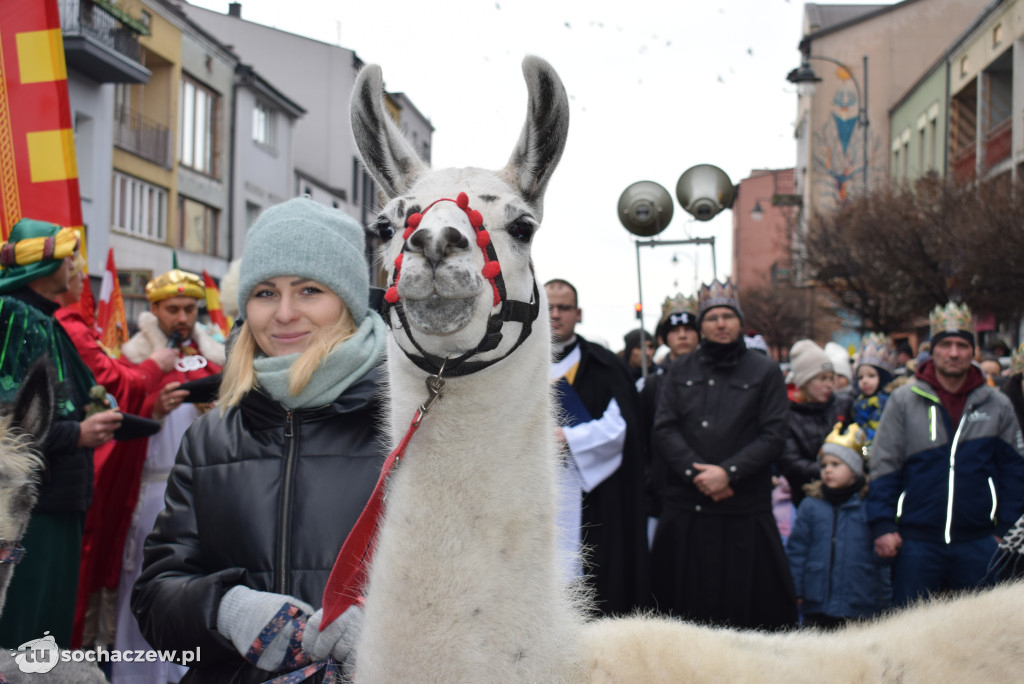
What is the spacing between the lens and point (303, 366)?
222cm

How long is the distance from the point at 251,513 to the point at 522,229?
3.44 ft

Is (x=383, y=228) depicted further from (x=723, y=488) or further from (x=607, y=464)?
(x=723, y=488)

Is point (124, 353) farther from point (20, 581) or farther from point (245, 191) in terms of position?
point (245, 191)

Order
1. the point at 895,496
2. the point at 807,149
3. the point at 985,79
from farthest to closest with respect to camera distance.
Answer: the point at 807,149, the point at 985,79, the point at 895,496

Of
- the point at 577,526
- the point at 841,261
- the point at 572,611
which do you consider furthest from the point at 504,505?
the point at 841,261

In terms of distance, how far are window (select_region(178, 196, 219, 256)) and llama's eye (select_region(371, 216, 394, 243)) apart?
24703mm

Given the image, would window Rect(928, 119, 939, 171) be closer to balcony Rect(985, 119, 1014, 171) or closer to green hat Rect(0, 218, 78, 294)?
balcony Rect(985, 119, 1014, 171)

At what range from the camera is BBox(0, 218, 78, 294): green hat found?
133 inches

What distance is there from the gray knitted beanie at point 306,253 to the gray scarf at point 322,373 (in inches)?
8.1

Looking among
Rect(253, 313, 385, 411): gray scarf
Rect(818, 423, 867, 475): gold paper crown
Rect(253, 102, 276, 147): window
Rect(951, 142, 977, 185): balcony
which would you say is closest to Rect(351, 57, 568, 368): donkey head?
Rect(253, 313, 385, 411): gray scarf

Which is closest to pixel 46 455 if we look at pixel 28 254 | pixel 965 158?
pixel 28 254

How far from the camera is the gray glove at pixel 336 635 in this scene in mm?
1920

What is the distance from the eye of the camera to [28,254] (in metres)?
3.39

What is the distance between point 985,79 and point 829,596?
79.0ft
